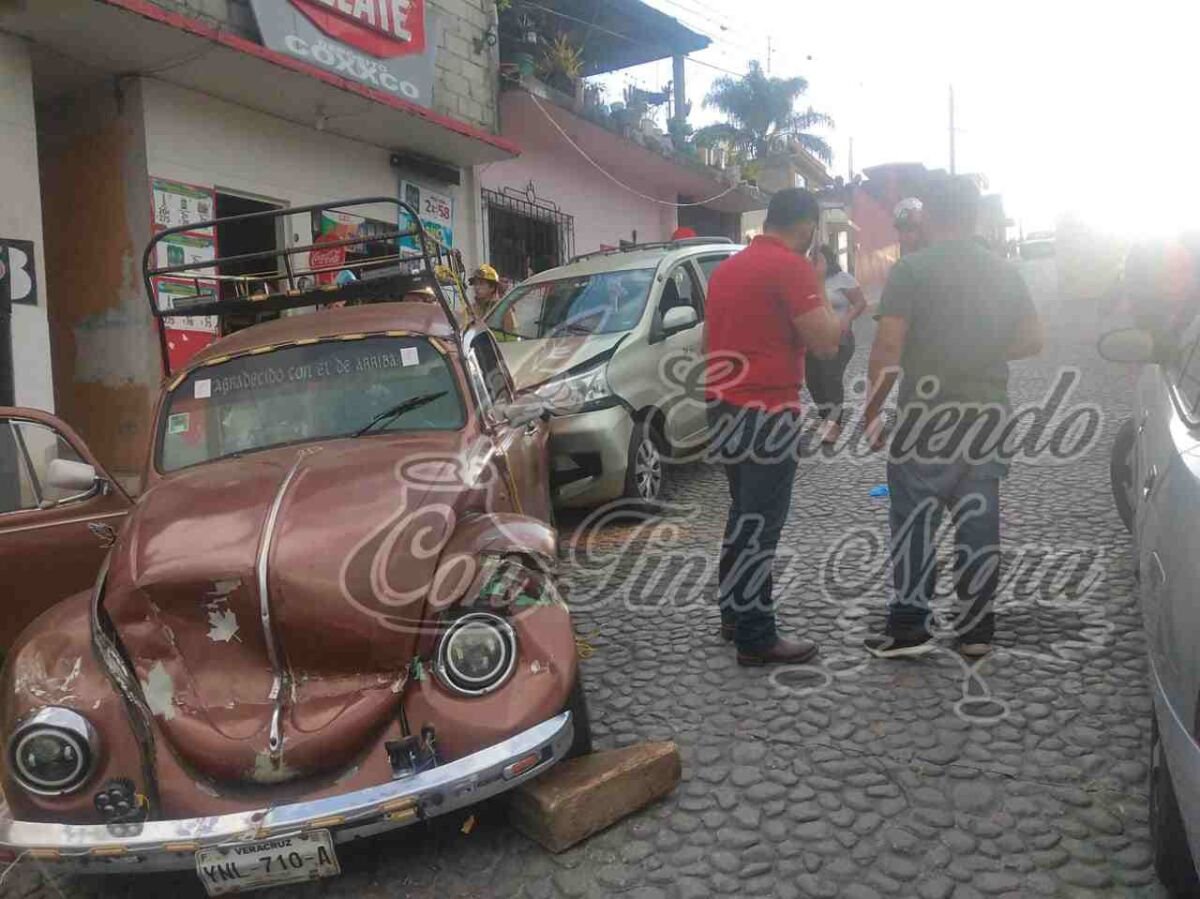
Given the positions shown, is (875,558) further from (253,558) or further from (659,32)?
(659,32)

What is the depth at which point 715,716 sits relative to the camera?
11.6 ft

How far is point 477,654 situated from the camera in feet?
8.78

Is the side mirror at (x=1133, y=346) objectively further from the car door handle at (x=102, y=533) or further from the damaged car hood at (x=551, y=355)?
the car door handle at (x=102, y=533)

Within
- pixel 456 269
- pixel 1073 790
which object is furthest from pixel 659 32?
pixel 1073 790

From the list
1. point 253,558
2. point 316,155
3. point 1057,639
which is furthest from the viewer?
point 316,155

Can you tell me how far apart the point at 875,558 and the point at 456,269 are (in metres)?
2.94

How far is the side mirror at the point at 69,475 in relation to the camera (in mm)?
3545

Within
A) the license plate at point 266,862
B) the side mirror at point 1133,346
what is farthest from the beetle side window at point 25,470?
the side mirror at point 1133,346

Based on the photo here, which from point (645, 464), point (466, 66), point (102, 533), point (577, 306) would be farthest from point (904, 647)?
point (466, 66)

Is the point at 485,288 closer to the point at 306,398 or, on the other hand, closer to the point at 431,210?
the point at 431,210

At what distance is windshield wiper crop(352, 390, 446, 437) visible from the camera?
3724 millimetres

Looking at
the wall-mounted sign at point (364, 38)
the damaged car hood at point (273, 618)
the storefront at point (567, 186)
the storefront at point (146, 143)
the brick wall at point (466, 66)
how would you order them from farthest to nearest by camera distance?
the storefront at point (567, 186) → the brick wall at point (466, 66) → the wall-mounted sign at point (364, 38) → the storefront at point (146, 143) → the damaged car hood at point (273, 618)

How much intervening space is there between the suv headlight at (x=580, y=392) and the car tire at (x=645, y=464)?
1.08 ft

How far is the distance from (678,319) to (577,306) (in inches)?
37.8
